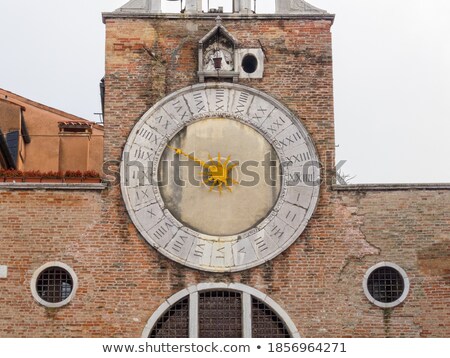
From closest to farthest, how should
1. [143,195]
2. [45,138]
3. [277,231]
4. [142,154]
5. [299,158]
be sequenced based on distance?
1. [277,231]
2. [143,195]
3. [142,154]
4. [299,158]
5. [45,138]

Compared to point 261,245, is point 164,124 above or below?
above

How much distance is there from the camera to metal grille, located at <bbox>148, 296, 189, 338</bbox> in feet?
68.2

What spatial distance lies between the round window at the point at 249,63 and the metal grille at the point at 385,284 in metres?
4.49

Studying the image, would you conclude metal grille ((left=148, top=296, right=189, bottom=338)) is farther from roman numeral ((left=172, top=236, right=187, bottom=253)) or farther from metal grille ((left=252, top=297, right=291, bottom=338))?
metal grille ((left=252, top=297, right=291, bottom=338))

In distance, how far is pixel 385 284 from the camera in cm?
2117

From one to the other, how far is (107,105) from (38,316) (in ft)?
13.7

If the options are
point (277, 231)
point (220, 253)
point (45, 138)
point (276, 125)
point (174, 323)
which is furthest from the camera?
point (45, 138)

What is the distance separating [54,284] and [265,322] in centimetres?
386

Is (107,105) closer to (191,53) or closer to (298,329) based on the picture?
(191,53)

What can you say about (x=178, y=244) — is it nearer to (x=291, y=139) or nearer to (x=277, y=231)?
(x=277, y=231)

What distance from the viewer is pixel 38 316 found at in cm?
2067

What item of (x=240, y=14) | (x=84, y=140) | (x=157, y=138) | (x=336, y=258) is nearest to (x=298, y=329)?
(x=336, y=258)

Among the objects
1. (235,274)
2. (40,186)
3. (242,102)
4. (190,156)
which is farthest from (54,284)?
(242,102)

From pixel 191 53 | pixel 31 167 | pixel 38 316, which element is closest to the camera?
pixel 38 316
